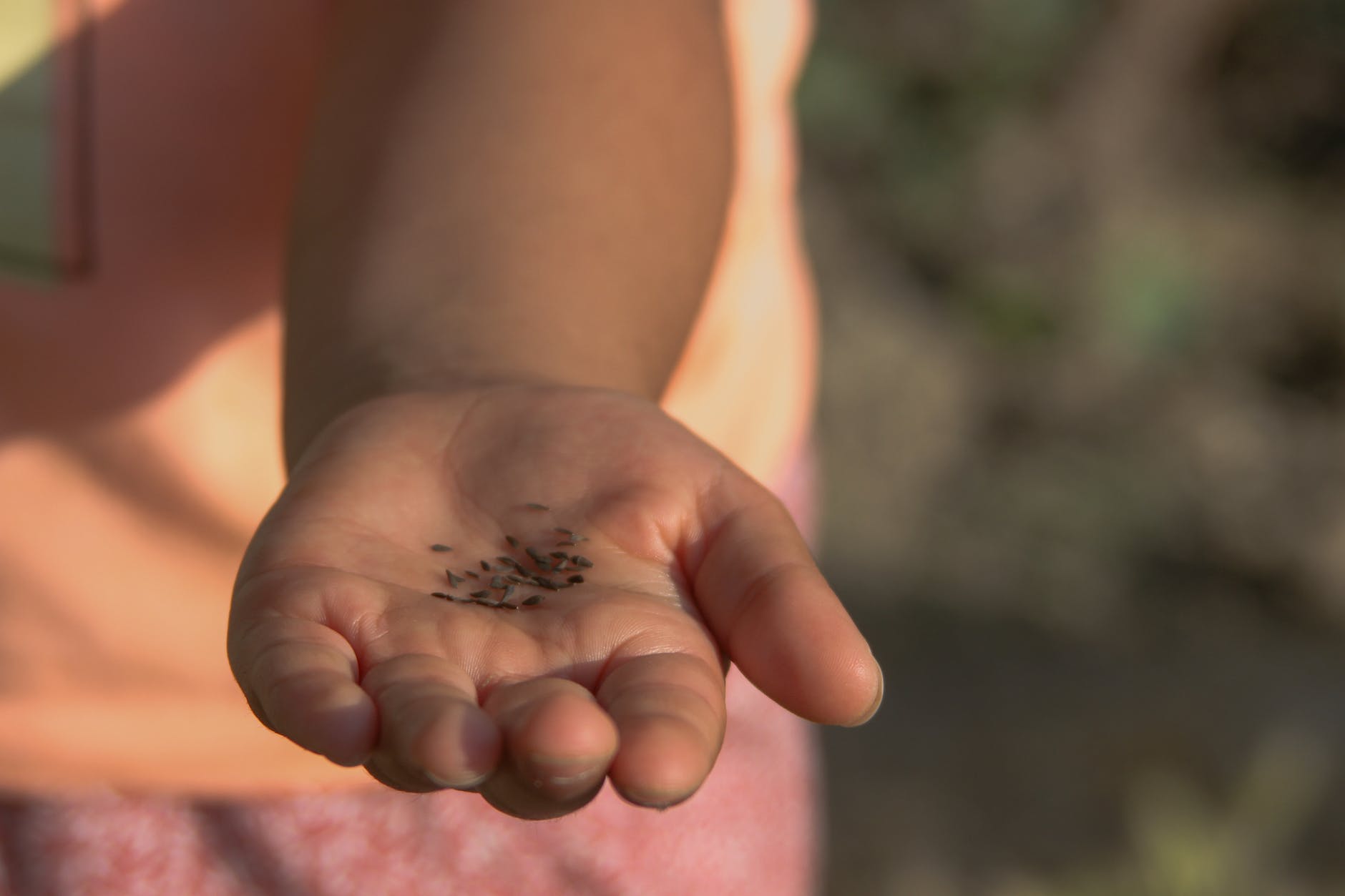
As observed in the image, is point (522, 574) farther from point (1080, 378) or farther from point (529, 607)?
point (1080, 378)

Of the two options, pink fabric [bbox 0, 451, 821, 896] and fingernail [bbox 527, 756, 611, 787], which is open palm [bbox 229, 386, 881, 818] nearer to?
fingernail [bbox 527, 756, 611, 787]

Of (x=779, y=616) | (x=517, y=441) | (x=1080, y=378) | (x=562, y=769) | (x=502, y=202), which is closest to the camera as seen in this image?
(x=562, y=769)

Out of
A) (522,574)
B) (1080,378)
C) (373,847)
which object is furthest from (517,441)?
(1080,378)

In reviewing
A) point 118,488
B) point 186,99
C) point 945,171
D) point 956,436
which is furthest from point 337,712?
Result: point 945,171

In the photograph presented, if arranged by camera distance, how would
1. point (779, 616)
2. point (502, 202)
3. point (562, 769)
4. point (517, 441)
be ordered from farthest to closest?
1. point (502, 202)
2. point (517, 441)
3. point (779, 616)
4. point (562, 769)

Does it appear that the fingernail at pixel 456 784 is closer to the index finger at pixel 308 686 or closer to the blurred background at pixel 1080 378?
the index finger at pixel 308 686

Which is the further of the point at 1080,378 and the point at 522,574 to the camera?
the point at 1080,378

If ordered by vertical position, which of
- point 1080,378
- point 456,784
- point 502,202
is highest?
point 502,202

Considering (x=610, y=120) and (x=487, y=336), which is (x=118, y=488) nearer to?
(x=487, y=336)
